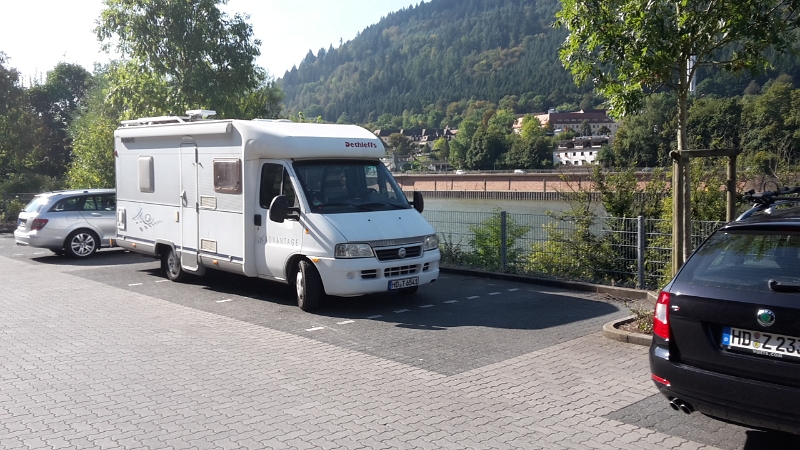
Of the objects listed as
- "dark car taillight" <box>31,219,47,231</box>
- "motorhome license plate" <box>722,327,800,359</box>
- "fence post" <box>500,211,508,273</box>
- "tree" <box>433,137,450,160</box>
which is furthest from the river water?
"tree" <box>433,137,450,160</box>

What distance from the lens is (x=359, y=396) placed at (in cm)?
657

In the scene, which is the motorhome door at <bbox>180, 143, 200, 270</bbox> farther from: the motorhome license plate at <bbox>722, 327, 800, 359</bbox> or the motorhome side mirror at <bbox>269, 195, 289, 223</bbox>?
the motorhome license plate at <bbox>722, 327, 800, 359</bbox>

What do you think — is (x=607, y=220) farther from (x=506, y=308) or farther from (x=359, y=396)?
(x=359, y=396)

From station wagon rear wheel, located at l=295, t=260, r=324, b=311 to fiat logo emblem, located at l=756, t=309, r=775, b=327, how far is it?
21.9 feet

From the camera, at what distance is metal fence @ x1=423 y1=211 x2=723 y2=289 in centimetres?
1145

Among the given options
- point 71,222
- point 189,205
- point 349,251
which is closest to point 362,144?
point 349,251

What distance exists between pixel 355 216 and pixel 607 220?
454cm

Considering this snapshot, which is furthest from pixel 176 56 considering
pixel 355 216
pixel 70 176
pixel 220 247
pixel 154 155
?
pixel 355 216

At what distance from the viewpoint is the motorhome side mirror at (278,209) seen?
10336mm

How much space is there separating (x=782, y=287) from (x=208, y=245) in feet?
30.9

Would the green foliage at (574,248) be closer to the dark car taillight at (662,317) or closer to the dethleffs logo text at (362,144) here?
the dethleffs logo text at (362,144)

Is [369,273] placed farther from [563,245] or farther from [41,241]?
[41,241]

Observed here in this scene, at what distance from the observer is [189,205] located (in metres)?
12.7

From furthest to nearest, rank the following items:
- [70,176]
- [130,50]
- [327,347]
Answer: [70,176] < [130,50] < [327,347]
